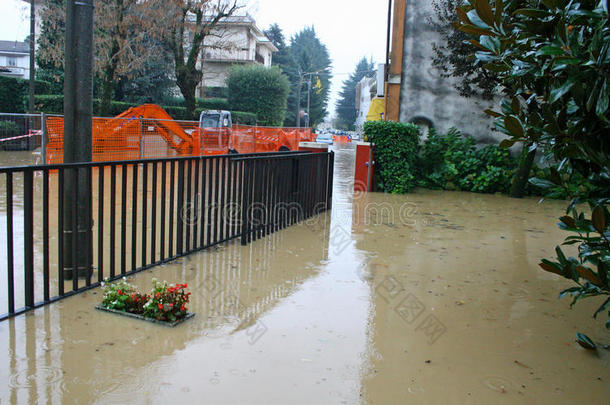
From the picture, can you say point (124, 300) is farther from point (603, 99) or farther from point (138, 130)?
point (138, 130)

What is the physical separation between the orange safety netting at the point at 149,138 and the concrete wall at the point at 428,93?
4.24m

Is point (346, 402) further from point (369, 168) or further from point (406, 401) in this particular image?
point (369, 168)

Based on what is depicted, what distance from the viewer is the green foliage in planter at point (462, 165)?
1503cm

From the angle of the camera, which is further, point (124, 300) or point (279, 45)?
point (279, 45)

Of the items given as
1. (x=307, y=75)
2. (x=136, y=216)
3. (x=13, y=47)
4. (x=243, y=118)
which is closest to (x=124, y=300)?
(x=136, y=216)

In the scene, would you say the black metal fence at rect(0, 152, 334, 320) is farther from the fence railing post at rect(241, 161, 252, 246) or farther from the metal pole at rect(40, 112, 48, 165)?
the metal pole at rect(40, 112, 48, 165)

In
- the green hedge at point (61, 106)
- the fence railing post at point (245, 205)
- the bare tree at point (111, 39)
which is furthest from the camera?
the green hedge at point (61, 106)

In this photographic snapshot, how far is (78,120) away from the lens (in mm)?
5363

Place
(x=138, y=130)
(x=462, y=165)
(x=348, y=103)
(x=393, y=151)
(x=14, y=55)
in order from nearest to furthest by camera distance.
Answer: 1. (x=393, y=151)
2. (x=462, y=165)
3. (x=138, y=130)
4. (x=14, y=55)
5. (x=348, y=103)

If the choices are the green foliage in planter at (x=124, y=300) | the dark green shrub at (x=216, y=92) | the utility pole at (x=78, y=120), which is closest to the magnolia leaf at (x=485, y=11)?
the green foliage in planter at (x=124, y=300)

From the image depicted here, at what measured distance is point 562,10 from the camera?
10.7 ft

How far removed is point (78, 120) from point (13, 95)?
24.4 metres

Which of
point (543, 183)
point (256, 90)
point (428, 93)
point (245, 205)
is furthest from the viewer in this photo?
point (256, 90)

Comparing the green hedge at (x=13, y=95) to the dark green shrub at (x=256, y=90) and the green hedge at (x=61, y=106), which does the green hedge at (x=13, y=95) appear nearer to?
the green hedge at (x=61, y=106)
